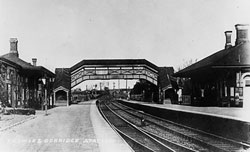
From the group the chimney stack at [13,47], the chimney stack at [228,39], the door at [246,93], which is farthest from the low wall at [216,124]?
the chimney stack at [13,47]

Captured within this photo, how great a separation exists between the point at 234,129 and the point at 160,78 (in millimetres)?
33944

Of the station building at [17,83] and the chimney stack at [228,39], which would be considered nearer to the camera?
the station building at [17,83]

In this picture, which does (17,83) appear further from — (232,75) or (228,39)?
(228,39)

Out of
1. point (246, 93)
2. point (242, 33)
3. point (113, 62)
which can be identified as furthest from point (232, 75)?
point (113, 62)

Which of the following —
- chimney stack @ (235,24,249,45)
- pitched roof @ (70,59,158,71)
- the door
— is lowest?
the door

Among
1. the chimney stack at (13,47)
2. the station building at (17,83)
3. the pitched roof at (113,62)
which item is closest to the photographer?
the station building at (17,83)

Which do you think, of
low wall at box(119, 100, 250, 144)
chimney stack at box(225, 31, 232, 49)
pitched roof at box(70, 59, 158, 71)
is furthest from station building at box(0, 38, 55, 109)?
chimney stack at box(225, 31, 232, 49)

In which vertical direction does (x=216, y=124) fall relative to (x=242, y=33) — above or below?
below

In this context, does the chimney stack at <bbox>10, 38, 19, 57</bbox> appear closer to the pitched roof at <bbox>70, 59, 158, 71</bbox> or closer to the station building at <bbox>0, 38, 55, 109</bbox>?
the station building at <bbox>0, 38, 55, 109</bbox>

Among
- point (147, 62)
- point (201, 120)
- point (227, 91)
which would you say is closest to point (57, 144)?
point (201, 120)

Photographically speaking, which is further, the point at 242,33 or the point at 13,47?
the point at 13,47

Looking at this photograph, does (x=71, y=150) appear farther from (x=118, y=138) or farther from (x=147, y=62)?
(x=147, y=62)

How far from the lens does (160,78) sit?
1860 inches

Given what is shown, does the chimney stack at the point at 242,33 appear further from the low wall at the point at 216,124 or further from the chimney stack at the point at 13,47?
the chimney stack at the point at 13,47
